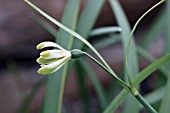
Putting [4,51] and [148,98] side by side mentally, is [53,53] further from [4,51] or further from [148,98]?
[4,51]

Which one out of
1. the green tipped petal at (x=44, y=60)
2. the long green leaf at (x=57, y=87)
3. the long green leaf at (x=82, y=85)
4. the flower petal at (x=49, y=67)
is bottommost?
the long green leaf at (x=82, y=85)

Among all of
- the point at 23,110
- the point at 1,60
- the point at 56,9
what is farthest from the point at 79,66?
the point at 1,60

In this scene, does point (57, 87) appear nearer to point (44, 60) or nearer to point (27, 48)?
point (44, 60)

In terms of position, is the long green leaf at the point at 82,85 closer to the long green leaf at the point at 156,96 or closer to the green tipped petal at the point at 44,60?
the long green leaf at the point at 156,96

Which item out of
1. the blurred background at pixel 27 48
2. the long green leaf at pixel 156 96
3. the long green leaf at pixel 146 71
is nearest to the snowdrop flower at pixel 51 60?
the long green leaf at pixel 146 71

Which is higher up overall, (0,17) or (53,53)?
(0,17)

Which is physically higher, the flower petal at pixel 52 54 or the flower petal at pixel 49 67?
the flower petal at pixel 52 54

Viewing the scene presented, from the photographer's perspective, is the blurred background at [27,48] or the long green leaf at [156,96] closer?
the long green leaf at [156,96]

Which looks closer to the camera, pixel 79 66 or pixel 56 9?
pixel 79 66

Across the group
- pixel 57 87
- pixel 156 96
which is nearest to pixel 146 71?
pixel 57 87
